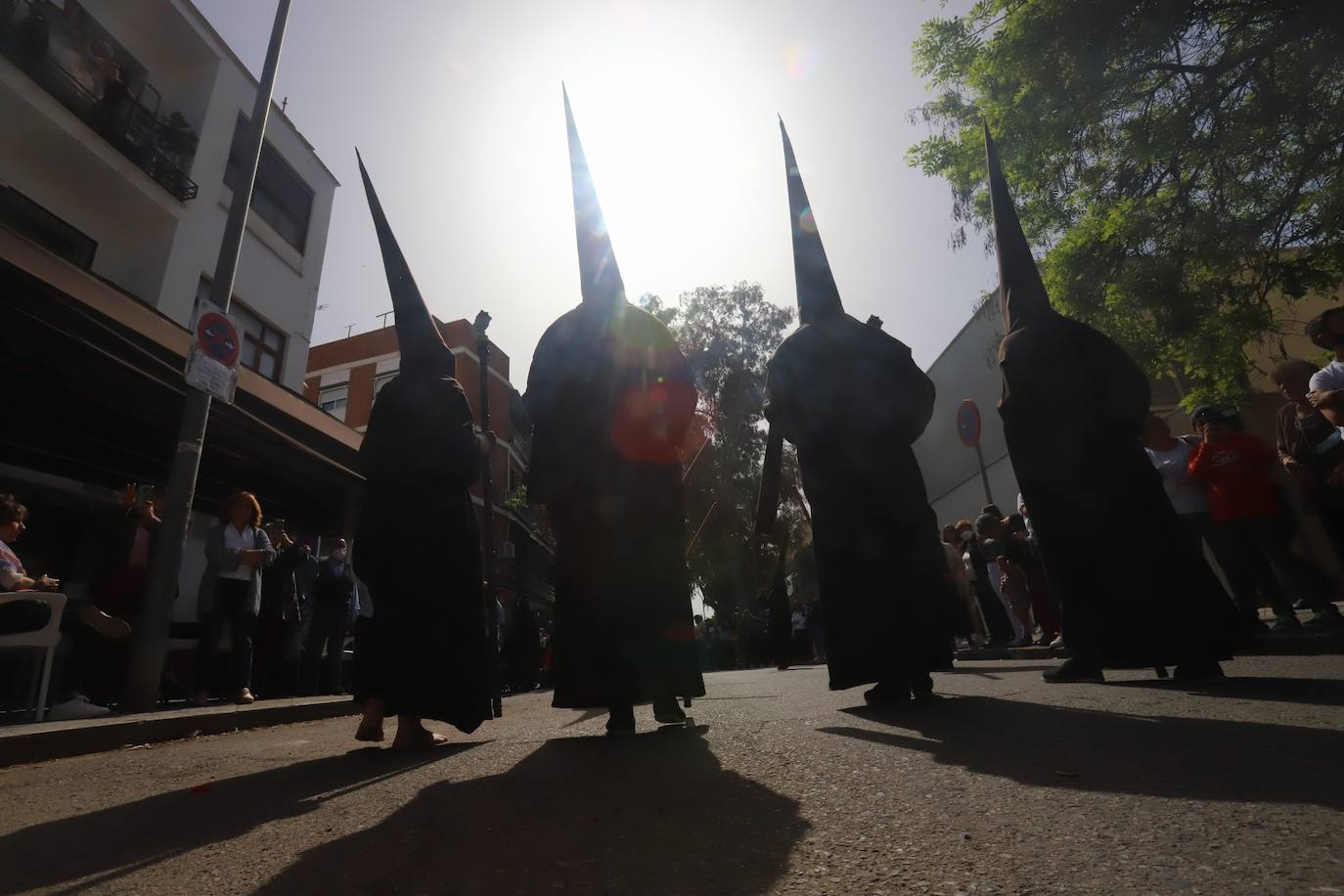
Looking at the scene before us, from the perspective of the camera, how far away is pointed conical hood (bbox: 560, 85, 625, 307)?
12.5ft

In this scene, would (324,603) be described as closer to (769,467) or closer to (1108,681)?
(769,467)

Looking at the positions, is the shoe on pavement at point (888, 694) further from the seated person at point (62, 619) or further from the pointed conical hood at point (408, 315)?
the seated person at point (62, 619)

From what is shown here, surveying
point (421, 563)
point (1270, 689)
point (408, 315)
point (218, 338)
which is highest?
point (218, 338)

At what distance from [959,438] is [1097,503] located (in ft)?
65.2

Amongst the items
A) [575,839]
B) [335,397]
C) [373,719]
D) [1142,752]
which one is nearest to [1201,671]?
[1142,752]

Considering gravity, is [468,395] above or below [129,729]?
above

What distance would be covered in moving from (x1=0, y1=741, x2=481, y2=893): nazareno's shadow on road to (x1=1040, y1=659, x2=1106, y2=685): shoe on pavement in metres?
3.13

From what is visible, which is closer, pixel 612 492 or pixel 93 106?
pixel 612 492

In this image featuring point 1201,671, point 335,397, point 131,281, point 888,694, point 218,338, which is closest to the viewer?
point 1201,671

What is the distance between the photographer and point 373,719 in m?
3.45

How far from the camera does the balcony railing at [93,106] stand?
31.6ft

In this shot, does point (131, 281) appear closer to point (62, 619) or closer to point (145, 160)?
point (145, 160)

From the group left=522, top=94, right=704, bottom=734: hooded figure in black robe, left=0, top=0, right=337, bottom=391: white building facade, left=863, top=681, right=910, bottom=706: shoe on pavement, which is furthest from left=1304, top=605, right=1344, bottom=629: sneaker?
left=0, top=0, right=337, bottom=391: white building facade

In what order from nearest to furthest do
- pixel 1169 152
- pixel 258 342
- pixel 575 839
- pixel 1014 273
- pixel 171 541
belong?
pixel 575 839
pixel 1014 273
pixel 171 541
pixel 1169 152
pixel 258 342
